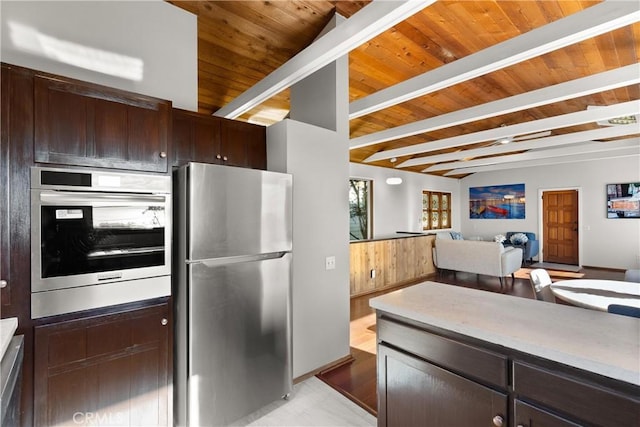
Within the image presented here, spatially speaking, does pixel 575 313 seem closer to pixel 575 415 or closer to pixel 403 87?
pixel 575 415

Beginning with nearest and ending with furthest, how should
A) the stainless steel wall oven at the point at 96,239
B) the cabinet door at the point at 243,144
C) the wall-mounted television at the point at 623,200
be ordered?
the stainless steel wall oven at the point at 96,239 < the cabinet door at the point at 243,144 < the wall-mounted television at the point at 623,200

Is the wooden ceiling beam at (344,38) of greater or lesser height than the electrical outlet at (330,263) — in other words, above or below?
above

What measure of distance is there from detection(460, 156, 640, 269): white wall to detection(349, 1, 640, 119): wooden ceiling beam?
23.7 feet

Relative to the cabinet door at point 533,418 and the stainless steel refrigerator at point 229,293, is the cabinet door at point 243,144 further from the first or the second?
the cabinet door at point 533,418

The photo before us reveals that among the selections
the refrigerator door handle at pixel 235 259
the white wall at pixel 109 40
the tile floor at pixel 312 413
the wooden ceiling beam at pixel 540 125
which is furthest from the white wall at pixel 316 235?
the wooden ceiling beam at pixel 540 125

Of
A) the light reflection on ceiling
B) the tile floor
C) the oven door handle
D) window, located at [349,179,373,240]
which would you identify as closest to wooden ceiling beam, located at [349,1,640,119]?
the light reflection on ceiling

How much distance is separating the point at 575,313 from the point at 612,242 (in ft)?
26.9

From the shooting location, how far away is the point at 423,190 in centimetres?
809

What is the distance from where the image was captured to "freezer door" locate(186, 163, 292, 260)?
5.85 feet

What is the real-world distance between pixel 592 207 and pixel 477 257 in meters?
4.06

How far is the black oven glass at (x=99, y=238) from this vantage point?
4.74ft

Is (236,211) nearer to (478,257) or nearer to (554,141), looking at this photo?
(478,257)

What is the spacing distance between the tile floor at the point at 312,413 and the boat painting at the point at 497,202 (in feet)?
27.6

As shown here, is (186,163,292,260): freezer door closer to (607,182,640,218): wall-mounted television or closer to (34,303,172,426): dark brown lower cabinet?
(34,303,172,426): dark brown lower cabinet
